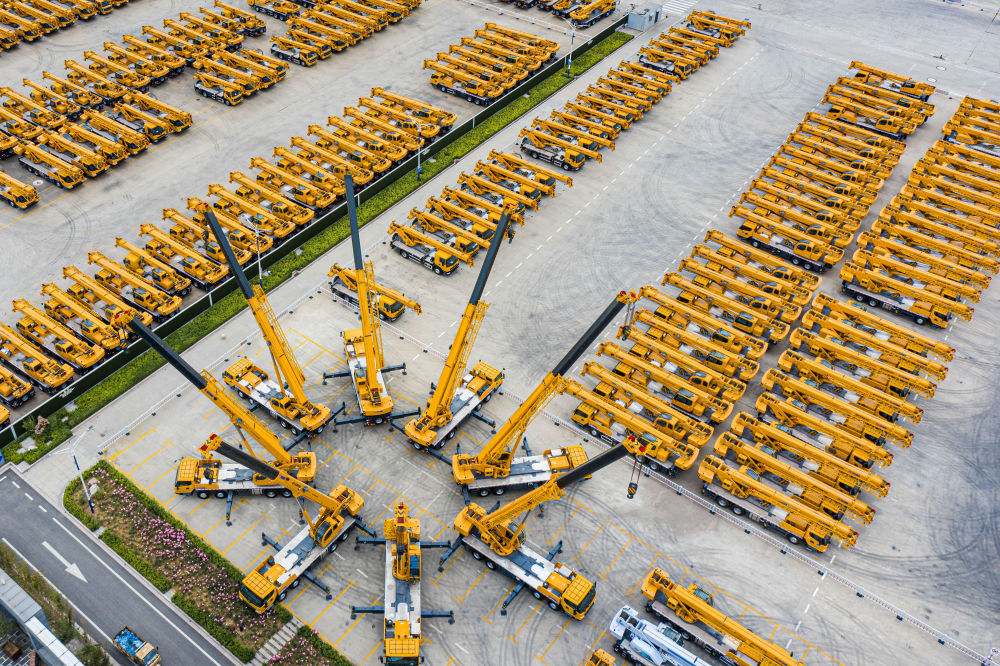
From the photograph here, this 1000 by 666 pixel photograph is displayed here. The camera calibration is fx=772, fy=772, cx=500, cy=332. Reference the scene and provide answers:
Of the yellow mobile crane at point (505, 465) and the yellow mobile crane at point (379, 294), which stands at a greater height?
the yellow mobile crane at point (379, 294)

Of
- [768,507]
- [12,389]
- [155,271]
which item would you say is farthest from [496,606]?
[155,271]

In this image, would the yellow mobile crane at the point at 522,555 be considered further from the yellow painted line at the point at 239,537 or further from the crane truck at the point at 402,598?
the yellow painted line at the point at 239,537

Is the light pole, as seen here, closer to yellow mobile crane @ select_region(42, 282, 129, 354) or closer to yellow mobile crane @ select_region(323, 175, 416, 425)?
yellow mobile crane @ select_region(323, 175, 416, 425)

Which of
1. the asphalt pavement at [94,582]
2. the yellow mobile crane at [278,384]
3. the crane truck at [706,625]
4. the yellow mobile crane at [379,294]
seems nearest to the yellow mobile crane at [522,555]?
the crane truck at [706,625]

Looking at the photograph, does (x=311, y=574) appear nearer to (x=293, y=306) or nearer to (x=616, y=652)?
(x=616, y=652)

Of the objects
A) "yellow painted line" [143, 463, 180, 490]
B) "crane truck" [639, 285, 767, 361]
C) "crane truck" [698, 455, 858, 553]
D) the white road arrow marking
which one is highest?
"crane truck" [639, 285, 767, 361]

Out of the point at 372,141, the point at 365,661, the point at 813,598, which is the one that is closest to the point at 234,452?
the point at 365,661

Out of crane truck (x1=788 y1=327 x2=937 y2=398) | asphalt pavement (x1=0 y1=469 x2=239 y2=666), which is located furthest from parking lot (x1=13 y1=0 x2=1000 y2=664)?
asphalt pavement (x1=0 y1=469 x2=239 y2=666)
